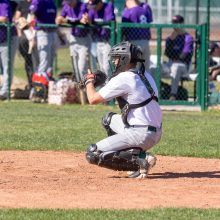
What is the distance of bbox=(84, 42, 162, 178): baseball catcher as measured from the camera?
9266mm

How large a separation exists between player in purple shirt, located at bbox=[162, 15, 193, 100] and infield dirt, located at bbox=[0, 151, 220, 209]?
249 inches

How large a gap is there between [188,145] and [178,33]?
18.3ft

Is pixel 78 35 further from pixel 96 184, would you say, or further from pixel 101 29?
pixel 96 184

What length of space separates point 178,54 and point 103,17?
5.33 ft

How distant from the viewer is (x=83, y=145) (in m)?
12.2

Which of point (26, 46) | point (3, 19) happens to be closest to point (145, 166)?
point (3, 19)

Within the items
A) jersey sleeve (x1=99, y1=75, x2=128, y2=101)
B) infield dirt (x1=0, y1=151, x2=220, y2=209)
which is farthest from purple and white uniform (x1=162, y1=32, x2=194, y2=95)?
jersey sleeve (x1=99, y1=75, x2=128, y2=101)

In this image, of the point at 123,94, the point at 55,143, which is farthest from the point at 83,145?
the point at 123,94

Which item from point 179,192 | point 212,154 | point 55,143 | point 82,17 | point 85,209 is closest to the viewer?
point 85,209

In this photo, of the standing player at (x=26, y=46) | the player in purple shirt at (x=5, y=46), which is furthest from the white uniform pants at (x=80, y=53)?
the player in purple shirt at (x=5, y=46)

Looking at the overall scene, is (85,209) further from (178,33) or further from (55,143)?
(178,33)

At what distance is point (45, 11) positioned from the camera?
18094 millimetres

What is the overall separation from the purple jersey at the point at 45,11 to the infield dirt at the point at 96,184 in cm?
683

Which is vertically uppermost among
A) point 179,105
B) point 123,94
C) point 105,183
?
point 123,94
